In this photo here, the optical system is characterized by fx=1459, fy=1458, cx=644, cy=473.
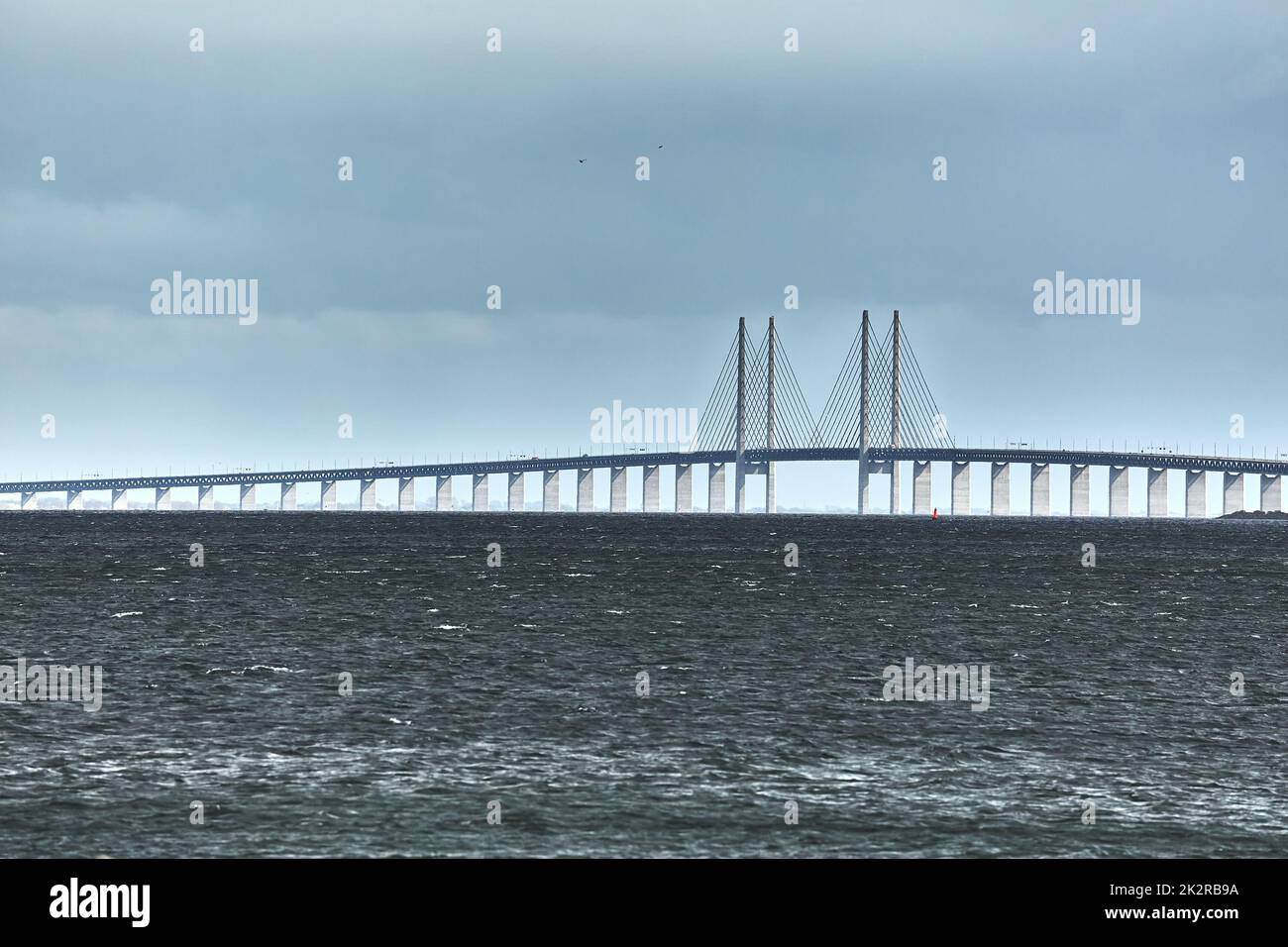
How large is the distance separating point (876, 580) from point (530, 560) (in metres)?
29.8

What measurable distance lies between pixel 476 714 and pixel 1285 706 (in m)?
18.6

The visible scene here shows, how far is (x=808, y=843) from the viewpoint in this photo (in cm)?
2014

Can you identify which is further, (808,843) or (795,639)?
(795,639)

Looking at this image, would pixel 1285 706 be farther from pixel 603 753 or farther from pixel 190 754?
pixel 190 754

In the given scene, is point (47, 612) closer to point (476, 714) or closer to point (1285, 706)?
point (476, 714)

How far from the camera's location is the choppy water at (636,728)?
21.0 meters

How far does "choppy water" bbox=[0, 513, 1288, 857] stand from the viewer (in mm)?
20953

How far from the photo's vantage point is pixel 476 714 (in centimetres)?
3134

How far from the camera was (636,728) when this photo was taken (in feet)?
96.7

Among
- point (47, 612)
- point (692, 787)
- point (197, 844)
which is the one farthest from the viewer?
point (47, 612)
